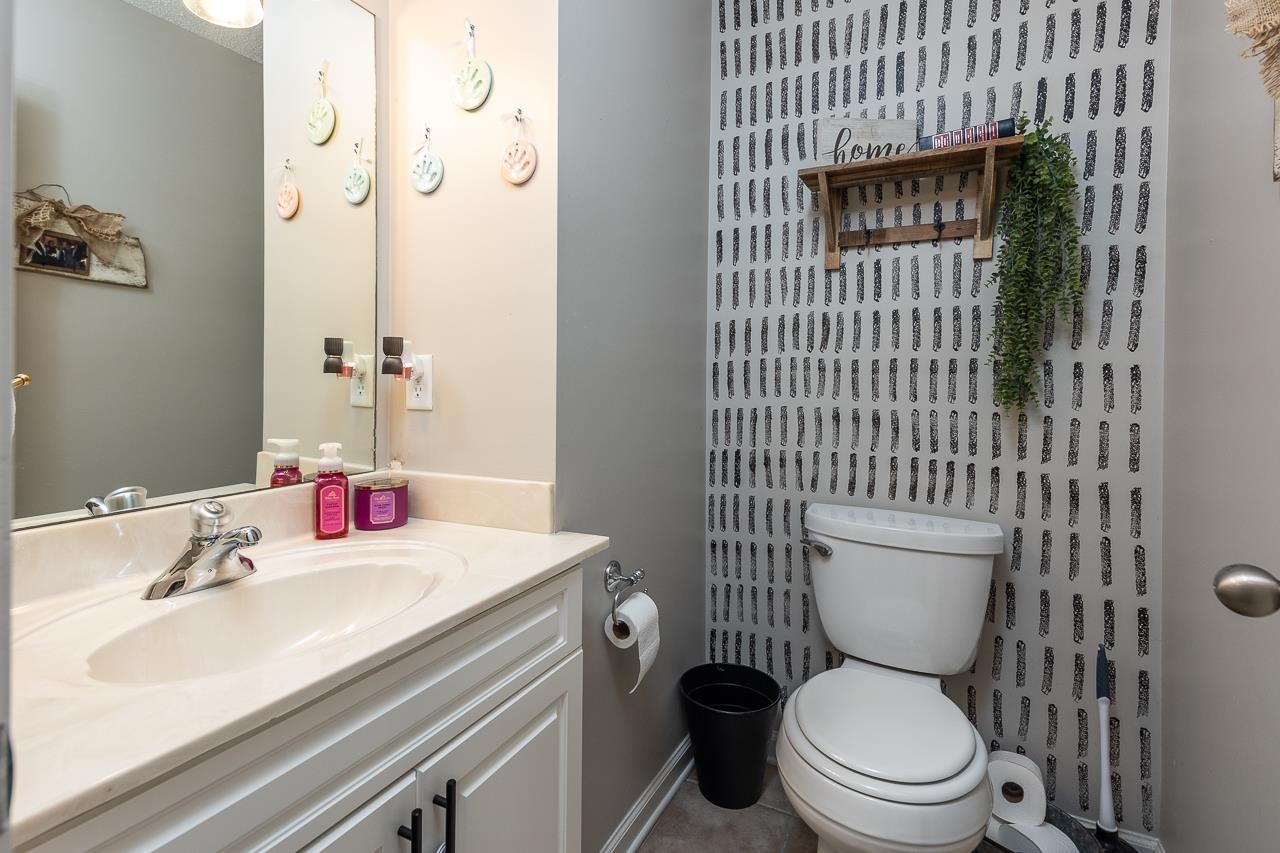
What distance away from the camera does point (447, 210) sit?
128 cm

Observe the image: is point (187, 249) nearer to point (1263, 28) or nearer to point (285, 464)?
point (285, 464)

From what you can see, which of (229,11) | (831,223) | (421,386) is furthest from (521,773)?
(831,223)

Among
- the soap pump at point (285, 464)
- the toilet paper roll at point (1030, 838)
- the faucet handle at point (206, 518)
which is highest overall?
the soap pump at point (285, 464)

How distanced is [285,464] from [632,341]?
0.77 metres

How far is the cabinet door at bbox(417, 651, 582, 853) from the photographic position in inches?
31.5

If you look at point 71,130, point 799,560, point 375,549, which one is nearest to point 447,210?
point 71,130

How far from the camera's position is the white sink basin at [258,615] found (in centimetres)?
72

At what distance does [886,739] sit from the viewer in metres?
1.21

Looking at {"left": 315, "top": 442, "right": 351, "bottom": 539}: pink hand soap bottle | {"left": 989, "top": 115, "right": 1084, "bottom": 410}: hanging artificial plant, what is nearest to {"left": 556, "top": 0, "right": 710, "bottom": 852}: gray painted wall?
{"left": 315, "top": 442, "right": 351, "bottom": 539}: pink hand soap bottle

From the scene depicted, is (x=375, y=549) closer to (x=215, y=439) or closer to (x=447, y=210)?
(x=215, y=439)

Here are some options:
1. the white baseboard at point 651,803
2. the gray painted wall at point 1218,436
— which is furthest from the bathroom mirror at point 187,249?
the gray painted wall at point 1218,436

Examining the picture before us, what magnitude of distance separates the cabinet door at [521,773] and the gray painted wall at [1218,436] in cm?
104

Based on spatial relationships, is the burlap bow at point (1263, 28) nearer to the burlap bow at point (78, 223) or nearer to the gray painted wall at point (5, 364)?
the gray painted wall at point (5, 364)

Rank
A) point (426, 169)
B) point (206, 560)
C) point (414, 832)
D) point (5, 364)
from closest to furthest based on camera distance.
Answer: point (5, 364)
point (414, 832)
point (206, 560)
point (426, 169)
